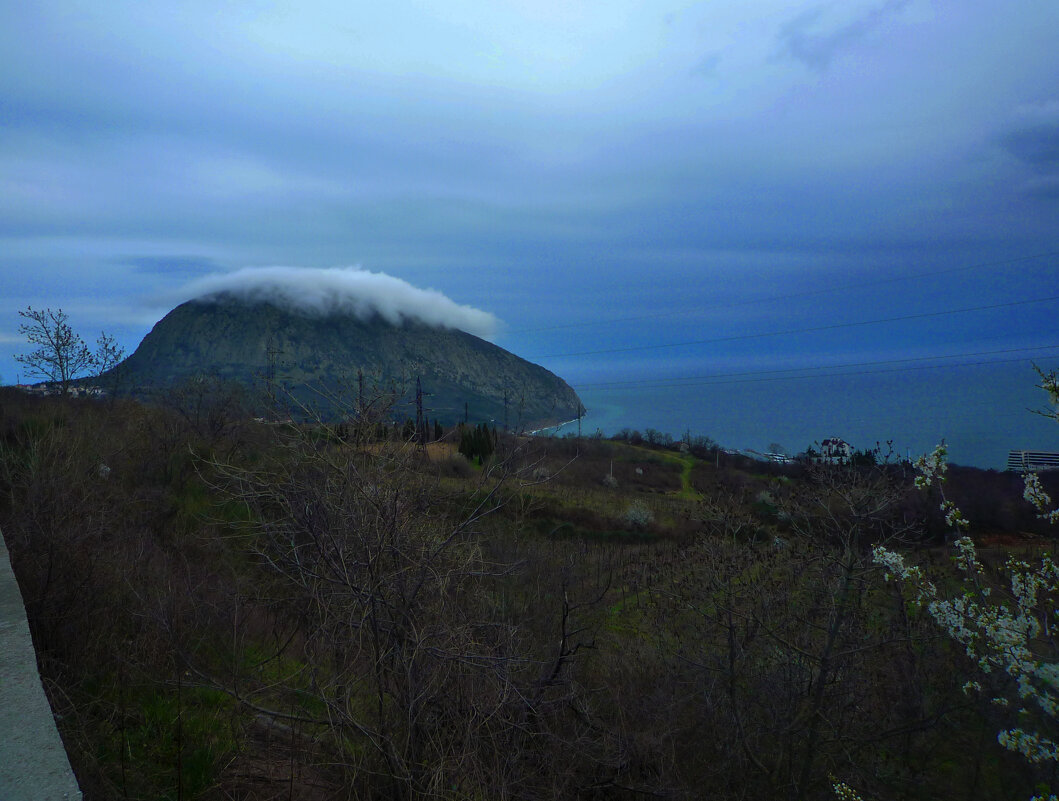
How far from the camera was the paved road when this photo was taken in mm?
2135

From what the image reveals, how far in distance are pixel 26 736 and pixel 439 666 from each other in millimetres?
2225

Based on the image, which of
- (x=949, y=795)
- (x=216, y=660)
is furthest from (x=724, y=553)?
(x=216, y=660)

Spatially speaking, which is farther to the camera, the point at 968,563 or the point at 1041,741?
the point at 968,563

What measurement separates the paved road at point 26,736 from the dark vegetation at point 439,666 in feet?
2.58

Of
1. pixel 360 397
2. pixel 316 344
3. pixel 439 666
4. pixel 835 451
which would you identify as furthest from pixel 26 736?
pixel 316 344

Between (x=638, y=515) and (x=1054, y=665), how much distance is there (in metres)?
24.3

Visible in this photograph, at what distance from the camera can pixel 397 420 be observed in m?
5.47

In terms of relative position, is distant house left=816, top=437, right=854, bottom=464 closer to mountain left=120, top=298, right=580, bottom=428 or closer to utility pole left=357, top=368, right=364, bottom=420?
utility pole left=357, top=368, right=364, bottom=420

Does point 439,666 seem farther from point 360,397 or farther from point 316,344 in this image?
point 316,344

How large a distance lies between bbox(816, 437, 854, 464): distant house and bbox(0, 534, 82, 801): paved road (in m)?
6.64

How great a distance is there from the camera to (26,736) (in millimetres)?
2455

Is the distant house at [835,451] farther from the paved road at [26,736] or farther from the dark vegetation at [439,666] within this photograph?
the paved road at [26,736]

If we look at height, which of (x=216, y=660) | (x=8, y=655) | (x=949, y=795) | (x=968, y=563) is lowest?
(x=949, y=795)

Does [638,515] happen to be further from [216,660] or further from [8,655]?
[8,655]
